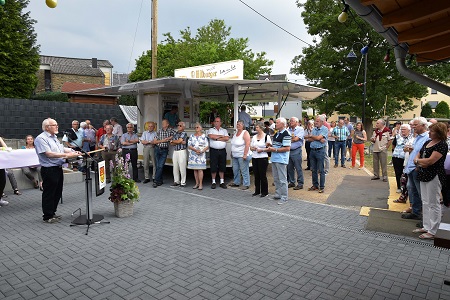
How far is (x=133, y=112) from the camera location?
1877 cm

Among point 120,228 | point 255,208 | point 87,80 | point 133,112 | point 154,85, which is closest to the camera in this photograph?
point 120,228

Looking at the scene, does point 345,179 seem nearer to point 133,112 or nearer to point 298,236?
point 298,236

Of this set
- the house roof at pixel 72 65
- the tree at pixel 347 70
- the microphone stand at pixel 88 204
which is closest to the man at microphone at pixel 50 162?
the microphone stand at pixel 88 204

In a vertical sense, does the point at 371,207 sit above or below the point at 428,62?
below

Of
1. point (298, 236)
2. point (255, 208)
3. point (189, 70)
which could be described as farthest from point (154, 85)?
point (298, 236)

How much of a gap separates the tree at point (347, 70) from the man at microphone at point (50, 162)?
21.9m

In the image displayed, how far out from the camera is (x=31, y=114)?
13648mm

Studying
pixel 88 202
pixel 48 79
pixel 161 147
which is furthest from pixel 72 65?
pixel 88 202

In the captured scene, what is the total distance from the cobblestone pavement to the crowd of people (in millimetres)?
866

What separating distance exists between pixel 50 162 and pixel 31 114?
30.9 feet

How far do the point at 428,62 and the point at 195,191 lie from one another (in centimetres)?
621

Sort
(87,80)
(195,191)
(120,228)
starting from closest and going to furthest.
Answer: (120,228) → (195,191) → (87,80)

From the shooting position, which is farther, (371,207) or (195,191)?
(195,191)

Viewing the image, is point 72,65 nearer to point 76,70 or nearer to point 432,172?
point 76,70
